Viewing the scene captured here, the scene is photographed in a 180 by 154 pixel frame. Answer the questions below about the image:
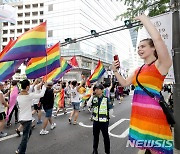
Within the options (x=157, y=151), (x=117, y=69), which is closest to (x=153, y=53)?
(x=117, y=69)

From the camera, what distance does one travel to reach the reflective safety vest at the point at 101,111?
4.88 m

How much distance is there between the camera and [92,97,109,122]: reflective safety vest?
16.0ft

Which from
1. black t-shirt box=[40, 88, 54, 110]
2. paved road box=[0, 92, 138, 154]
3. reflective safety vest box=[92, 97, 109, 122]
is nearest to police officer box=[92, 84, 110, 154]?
reflective safety vest box=[92, 97, 109, 122]

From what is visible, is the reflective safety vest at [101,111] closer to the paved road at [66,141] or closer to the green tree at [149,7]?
the paved road at [66,141]

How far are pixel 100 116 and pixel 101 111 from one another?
11 centimetres

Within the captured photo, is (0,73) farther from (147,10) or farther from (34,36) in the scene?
(147,10)

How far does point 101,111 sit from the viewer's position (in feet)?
16.1

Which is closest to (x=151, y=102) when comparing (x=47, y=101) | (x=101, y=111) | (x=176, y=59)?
(x=176, y=59)

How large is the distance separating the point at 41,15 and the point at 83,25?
17.5 meters

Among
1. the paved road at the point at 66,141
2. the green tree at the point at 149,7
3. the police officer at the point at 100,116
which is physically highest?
the green tree at the point at 149,7

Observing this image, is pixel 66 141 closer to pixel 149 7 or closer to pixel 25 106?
pixel 25 106

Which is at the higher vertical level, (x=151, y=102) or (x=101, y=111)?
(x=151, y=102)

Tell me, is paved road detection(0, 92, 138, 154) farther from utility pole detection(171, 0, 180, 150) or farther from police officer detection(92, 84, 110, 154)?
utility pole detection(171, 0, 180, 150)

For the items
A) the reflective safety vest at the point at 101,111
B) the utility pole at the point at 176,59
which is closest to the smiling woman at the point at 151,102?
the utility pole at the point at 176,59
